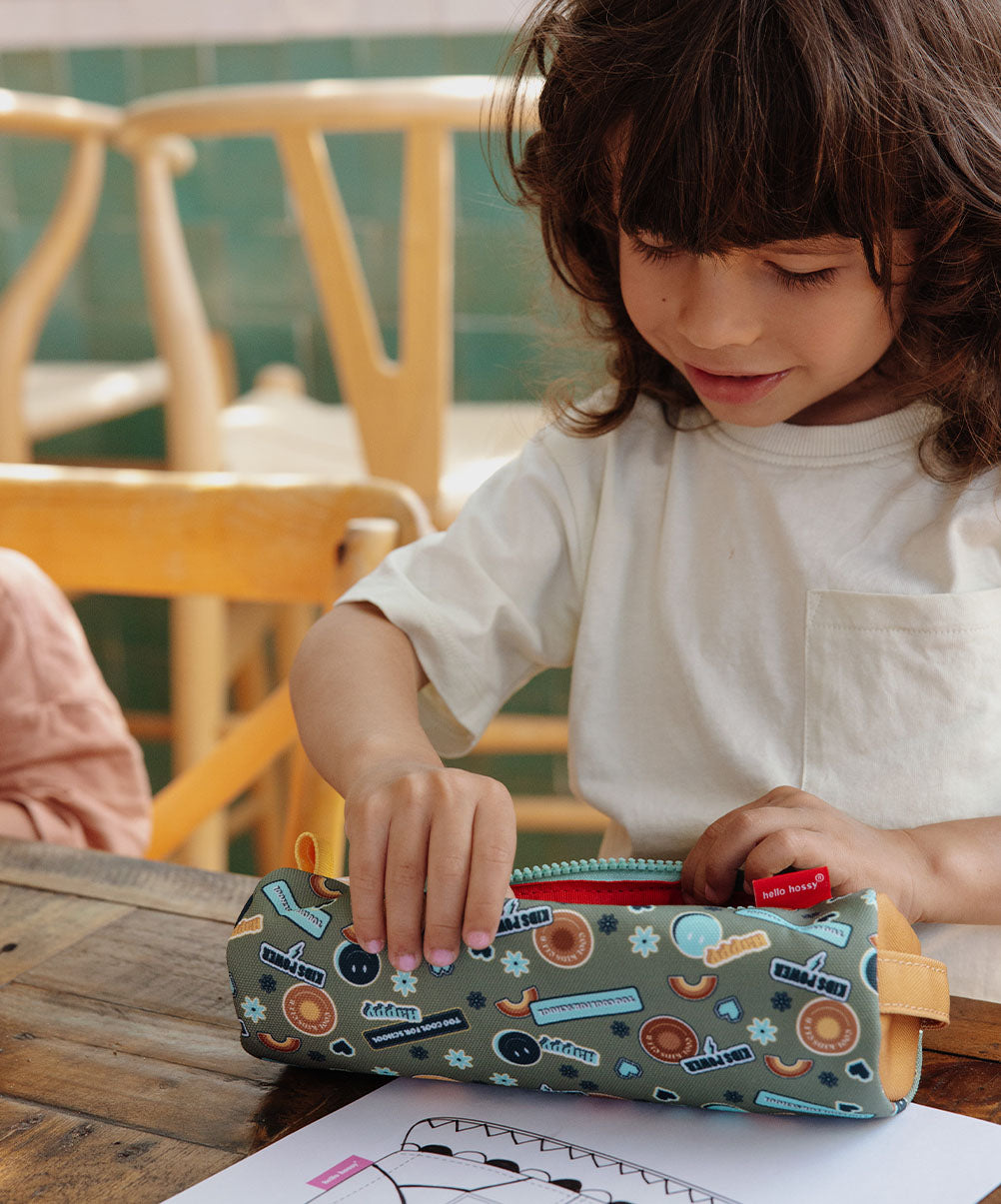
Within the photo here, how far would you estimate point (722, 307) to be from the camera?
628 mm

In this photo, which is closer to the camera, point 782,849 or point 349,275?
point 782,849

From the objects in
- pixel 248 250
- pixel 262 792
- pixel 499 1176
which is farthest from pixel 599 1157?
pixel 248 250

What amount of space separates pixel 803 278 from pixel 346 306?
0.89m

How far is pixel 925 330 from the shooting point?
70 cm

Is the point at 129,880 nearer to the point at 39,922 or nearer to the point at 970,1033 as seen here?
the point at 39,922

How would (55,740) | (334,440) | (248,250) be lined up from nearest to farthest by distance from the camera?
(55,740)
(334,440)
(248,250)

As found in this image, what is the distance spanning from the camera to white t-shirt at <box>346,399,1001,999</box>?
72 cm

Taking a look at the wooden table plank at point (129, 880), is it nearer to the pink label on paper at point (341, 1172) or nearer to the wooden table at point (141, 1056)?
the wooden table at point (141, 1056)

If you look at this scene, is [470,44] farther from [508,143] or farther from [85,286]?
[508,143]

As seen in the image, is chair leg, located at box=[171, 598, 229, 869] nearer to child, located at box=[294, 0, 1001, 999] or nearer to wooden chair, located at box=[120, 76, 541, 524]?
wooden chair, located at box=[120, 76, 541, 524]

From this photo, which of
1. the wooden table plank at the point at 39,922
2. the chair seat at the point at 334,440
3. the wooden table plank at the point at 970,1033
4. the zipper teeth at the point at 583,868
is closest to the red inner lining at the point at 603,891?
the zipper teeth at the point at 583,868

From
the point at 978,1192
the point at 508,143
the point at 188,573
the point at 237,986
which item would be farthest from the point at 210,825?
the point at 978,1192

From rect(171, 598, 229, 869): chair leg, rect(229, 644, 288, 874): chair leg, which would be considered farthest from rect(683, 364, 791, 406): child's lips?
rect(229, 644, 288, 874): chair leg

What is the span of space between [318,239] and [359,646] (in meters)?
0.83
